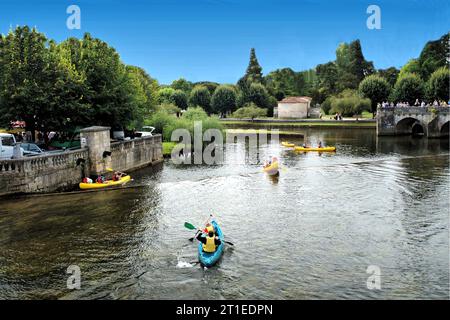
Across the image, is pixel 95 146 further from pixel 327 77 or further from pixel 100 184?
pixel 327 77

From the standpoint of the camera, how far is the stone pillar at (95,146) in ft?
128

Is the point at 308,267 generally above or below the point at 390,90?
below

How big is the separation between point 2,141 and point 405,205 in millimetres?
30867

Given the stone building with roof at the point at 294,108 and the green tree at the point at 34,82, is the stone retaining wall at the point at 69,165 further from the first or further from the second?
the stone building with roof at the point at 294,108

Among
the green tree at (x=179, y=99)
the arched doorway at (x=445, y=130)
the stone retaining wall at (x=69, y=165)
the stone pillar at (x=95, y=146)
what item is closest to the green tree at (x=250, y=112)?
the green tree at (x=179, y=99)

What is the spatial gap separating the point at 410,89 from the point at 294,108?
3786 cm

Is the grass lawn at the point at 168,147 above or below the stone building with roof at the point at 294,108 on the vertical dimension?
below

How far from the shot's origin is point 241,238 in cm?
2491

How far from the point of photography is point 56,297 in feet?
A: 58.0

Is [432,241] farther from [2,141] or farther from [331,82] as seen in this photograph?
[331,82]

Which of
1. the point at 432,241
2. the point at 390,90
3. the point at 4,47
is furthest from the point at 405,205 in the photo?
the point at 390,90

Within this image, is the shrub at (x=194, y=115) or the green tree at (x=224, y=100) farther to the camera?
the green tree at (x=224, y=100)

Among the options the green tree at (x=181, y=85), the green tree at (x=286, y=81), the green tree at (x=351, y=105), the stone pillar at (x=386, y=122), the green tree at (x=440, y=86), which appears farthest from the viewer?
the green tree at (x=181, y=85)

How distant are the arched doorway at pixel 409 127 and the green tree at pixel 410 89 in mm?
12770
